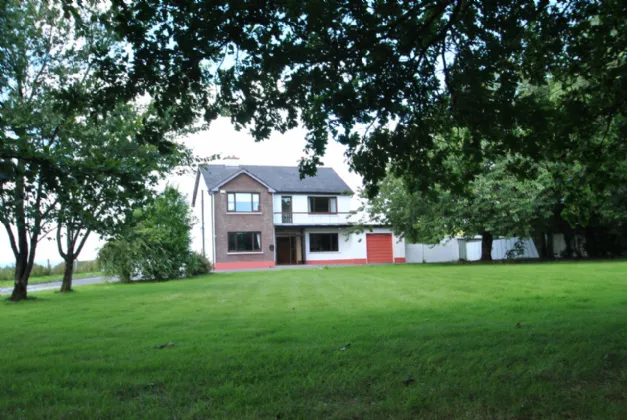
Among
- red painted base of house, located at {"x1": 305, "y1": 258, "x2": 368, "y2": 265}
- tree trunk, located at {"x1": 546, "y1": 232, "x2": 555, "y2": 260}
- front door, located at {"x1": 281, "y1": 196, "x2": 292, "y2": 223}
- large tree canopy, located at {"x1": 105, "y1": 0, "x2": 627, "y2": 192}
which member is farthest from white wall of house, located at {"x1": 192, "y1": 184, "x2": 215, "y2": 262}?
large tree canopy, located at {"x1": 105, "y1": 0, "x2": 627, "y2": 192}

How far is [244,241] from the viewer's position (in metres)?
34.2

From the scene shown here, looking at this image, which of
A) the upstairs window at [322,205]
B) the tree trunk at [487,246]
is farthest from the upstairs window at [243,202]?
the tree trunk at [487,246]

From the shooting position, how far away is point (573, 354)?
4.78 m

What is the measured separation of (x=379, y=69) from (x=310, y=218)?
102ft

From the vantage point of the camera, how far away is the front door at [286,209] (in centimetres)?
3569

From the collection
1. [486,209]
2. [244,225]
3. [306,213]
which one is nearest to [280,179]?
[306,213]

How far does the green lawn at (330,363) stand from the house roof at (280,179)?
26.4 meters

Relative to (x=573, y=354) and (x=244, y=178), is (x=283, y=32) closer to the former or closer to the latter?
(x=573, y=354)

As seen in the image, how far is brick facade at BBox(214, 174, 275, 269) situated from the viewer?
33.5m

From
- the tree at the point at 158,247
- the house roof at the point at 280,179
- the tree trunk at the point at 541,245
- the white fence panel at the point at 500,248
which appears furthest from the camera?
the house roof at the point at 280,179

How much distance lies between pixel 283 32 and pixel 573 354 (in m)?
4.54

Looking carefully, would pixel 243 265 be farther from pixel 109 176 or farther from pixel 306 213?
pixel 109 176

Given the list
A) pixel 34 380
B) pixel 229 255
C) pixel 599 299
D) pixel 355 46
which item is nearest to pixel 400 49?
pixel 355 46

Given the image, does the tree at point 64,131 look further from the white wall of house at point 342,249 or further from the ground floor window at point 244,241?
the white wall of house at point 342,249
